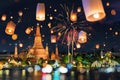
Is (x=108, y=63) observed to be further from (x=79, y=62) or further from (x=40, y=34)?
(x=40, y=34)

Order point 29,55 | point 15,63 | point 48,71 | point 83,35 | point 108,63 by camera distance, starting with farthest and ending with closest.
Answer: point 29,55
point 15,63
point 108,63
point 48,71
point 83,35

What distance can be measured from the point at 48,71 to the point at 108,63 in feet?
93.2

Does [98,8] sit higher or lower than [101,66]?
higher

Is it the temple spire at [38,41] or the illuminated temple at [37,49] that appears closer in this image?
the illuminated temple at [37,49]

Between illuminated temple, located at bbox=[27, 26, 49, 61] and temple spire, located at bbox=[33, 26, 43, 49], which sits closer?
illuminated temple, located at bbox=[27, 26, 49, 61]

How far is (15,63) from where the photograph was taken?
96562 millimetres

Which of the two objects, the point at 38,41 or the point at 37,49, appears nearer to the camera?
the point at 37,49

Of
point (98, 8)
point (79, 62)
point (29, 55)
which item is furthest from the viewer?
point (29, 55)

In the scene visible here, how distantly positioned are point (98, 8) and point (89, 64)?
65824 millimetres

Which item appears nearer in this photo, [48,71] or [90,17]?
[90,17]

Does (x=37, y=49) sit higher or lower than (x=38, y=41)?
lower

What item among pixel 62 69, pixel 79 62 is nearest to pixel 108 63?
pixel 79 62

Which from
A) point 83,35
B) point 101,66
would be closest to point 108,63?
point 101,66

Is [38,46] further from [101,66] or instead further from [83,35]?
[83,35]
